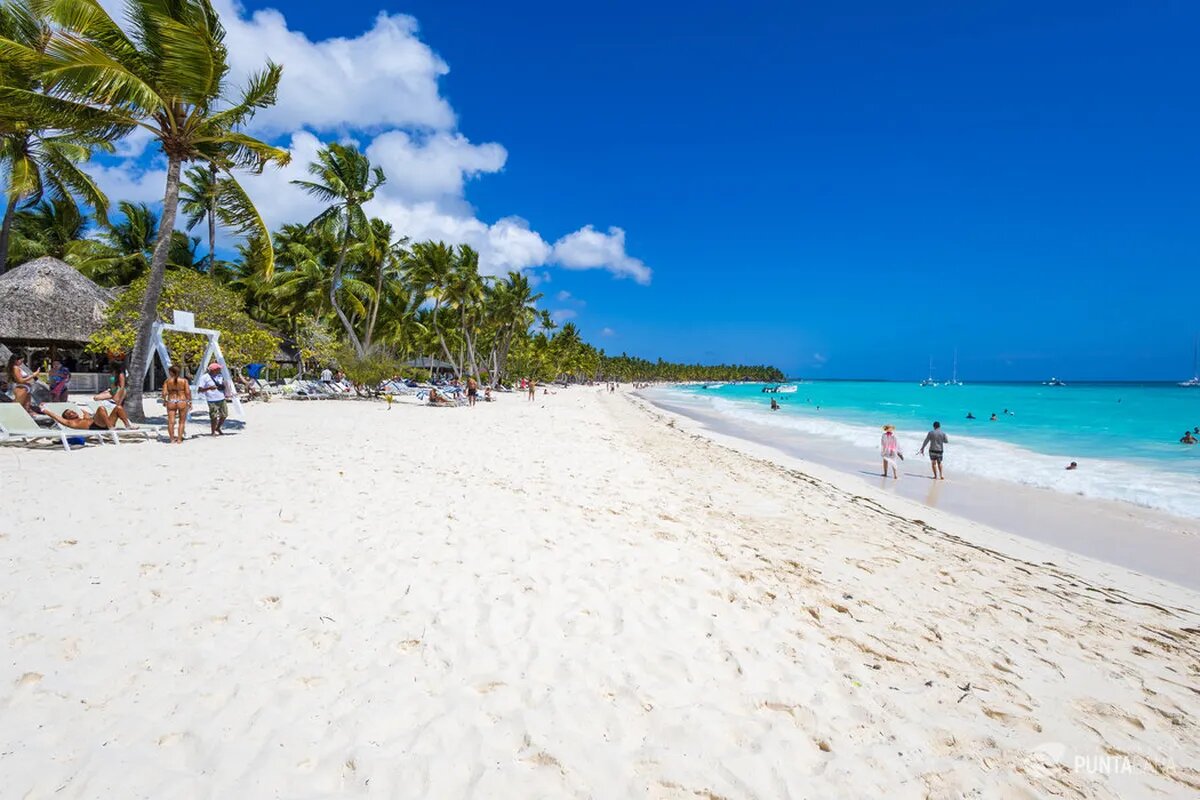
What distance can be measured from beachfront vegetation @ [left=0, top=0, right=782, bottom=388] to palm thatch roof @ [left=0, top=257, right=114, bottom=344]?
78.5 inches

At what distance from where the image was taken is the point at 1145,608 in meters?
4.75

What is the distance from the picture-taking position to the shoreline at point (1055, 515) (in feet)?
22.3

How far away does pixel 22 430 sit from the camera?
796cm

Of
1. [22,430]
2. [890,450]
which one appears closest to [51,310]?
[22,430]

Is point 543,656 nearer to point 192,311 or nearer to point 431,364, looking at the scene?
point 192,311

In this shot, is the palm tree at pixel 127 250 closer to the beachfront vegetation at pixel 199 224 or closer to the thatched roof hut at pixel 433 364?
the beachfront vegetation at pixel 199 224

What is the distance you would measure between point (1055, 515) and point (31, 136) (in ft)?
92.5

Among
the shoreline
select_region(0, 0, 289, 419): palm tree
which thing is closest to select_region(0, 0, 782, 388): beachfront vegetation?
select_region(0, 0, 289, 419): palm tree

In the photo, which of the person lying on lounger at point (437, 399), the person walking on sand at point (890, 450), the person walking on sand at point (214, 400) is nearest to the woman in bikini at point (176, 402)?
the person walking on sand at point (214, 400)

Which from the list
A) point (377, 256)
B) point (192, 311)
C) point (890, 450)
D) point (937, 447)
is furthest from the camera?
point (377, 256)

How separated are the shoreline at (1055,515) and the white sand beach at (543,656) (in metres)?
1.24

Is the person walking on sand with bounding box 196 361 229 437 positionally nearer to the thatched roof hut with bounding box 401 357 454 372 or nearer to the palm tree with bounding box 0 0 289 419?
the palm tree with bounding box 0 0 289 419

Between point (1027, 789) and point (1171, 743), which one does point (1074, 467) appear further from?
point (1027, 789)

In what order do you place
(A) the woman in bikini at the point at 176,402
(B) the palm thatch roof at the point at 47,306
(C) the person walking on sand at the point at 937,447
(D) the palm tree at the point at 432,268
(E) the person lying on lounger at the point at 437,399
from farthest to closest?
(D) the palm tree at the point at 432,268, (E) the person lying on lounger at the point at 437,399, (B) the palm thatch roof at the point at 47,306, (C) the person walking on sand at the point at 937,447, (A) the woman in bikini at the point at 176,402
